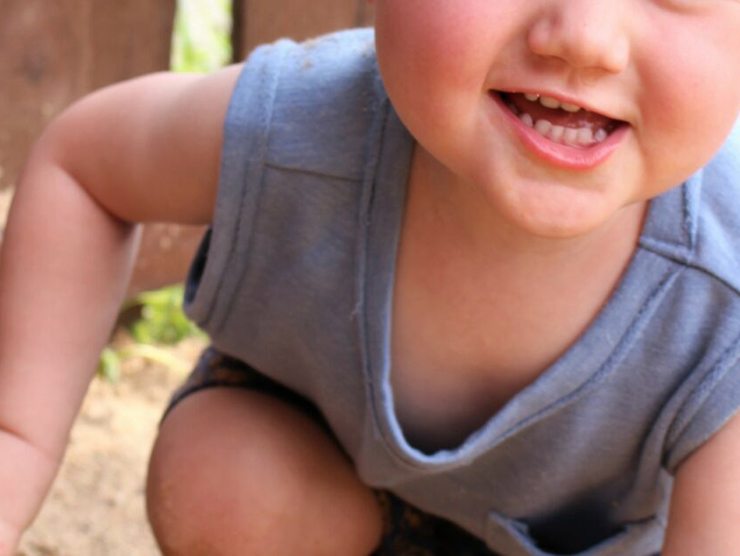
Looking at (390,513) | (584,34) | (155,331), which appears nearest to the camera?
(584,34)

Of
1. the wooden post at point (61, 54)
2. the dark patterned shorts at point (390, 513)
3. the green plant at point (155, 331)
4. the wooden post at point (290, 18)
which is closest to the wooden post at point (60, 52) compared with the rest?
the wooden post at point (61, 54)

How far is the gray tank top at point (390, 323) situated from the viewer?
1165 mm

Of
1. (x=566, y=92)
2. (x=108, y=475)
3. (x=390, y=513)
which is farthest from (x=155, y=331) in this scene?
(x=566, y=92)

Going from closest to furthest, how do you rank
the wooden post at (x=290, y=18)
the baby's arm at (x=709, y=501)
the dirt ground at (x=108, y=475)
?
the baby's arm at (x=709, y=501) → the dirt ground at (x=108, y=475) → the wooden post at (x=290, y=18)

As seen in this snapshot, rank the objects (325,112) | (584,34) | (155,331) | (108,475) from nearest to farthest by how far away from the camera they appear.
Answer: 1. (584,34)
2. (325,112)
3. (108,475)
4. (155,331)

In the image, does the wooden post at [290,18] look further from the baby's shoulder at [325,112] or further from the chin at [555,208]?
the chin at [555,208]

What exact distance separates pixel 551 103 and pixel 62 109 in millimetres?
968

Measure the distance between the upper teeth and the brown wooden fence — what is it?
2.95 ft

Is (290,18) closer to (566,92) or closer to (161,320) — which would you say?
(161,320)

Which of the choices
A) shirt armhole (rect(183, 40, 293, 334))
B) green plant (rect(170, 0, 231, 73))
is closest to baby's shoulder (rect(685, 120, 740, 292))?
shirt armhole (rect(183, 40, 293, 334))

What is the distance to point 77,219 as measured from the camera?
1.31 metres

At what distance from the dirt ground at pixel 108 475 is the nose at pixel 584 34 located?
91cm

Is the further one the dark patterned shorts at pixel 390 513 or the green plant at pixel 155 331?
the green plant at pixel 155 331

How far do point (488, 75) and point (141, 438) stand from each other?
39.4 inches
